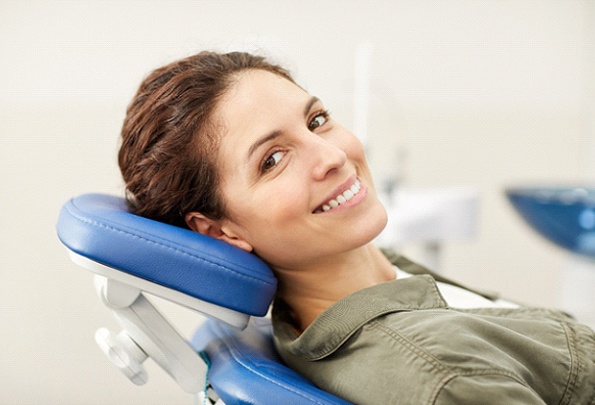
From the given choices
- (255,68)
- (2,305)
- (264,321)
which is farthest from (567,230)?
(2,305)

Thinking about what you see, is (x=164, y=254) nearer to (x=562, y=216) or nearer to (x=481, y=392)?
(x=481, y=392)

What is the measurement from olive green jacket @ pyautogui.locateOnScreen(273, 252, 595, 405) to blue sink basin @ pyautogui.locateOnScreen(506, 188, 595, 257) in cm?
83

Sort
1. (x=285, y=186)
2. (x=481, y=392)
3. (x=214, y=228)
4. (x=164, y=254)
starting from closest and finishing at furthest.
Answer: (x=481, y=392) < (x=164, y=254) < (x=285, y=186) < (x=214, y=228)

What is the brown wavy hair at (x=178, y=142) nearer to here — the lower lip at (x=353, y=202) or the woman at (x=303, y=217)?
the woman at (x=303, y=217)

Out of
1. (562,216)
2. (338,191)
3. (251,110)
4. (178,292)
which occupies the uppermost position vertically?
(251,110)

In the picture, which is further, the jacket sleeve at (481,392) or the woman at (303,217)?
the woman at (303,217)

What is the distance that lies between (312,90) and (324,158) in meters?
2.02

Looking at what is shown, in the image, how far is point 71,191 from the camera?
273 cm

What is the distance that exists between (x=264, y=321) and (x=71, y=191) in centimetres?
170

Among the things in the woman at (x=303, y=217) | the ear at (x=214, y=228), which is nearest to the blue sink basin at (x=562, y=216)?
the woman at (x=303, y=217)

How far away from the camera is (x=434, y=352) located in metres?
0.81

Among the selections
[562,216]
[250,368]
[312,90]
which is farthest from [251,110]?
[312,90]

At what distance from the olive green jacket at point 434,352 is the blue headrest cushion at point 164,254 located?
14cm

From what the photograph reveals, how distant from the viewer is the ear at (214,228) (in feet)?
3.55
